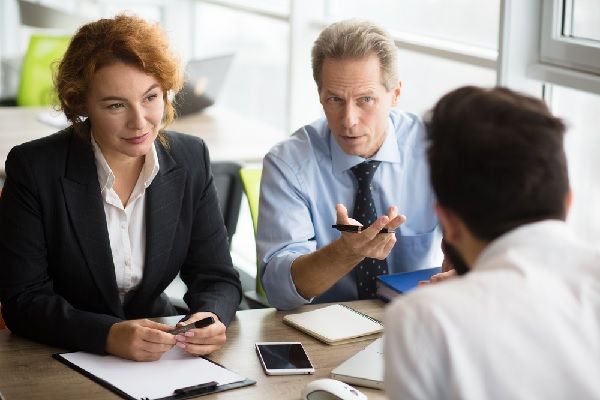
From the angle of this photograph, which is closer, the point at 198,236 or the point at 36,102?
the point at 198,236

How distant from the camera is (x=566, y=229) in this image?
1.23 m

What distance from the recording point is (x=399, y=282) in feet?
7.88

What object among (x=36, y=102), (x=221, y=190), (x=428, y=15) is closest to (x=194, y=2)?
(x=36, y=102)

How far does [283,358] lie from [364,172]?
0.73m

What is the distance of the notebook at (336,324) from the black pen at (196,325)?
220 millimetres

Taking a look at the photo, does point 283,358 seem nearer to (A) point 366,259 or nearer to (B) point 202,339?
(B) point 202,339

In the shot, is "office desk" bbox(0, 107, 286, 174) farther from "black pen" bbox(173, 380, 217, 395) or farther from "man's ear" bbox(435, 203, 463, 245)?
"man's ear" bbox(435, 203, 463, 245)

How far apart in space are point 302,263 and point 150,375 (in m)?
0.57

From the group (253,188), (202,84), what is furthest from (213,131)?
(253,188)

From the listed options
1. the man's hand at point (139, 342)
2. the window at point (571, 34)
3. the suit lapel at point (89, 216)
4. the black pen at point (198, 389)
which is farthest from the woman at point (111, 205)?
the window at point (571, 34)

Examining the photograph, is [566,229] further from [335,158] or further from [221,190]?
[221,190]

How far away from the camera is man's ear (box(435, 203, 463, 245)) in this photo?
1261 mm

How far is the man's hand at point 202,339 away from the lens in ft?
6.72

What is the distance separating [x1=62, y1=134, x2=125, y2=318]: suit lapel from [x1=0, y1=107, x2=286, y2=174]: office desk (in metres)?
1.55
